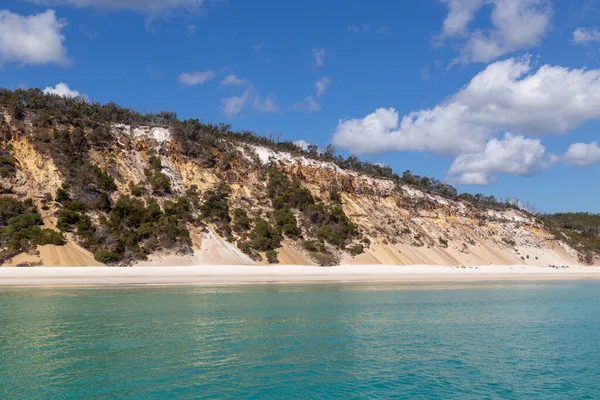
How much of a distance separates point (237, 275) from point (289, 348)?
26.1 m

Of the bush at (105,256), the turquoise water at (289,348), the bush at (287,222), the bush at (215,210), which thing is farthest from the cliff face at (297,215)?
the turquoise water at (289,348)

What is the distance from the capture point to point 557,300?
30.2 meters

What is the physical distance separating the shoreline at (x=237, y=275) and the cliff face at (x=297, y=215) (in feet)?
7.62

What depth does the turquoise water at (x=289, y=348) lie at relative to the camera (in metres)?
11.8

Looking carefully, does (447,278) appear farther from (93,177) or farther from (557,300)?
(93,177)

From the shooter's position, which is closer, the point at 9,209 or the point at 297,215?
the point at 9,209

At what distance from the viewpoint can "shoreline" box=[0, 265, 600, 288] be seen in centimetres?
3422

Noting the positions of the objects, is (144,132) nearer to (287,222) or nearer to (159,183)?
(159,183)

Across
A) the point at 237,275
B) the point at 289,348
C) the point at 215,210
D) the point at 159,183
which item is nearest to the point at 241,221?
the point at 215,210

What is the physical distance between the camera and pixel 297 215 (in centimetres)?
5803

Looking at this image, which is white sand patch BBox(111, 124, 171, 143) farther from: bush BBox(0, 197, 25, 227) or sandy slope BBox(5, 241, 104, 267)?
sandy slope BBox(5, 241, 104, 267)

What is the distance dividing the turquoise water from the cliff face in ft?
66.8

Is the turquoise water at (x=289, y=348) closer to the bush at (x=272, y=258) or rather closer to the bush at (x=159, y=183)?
the bush at (x=272, y=258)

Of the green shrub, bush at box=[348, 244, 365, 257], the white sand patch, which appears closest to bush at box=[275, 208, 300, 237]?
bush at box=[348, 244, 365, 257]
